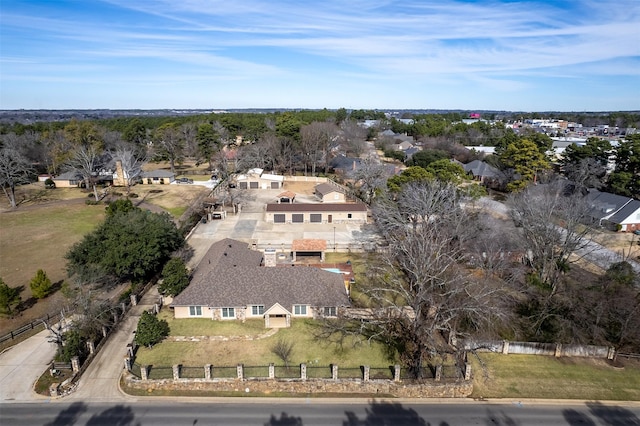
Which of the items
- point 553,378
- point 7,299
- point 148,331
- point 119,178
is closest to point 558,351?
point 553,378

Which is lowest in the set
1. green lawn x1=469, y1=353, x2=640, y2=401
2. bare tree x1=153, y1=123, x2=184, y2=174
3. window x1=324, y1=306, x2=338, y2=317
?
green lawn x1=469, y1=353, x2=640, y2=401

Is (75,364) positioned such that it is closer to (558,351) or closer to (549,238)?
(558,351)

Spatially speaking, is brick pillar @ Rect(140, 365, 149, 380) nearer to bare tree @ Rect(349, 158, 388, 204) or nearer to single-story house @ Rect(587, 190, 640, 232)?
bare tree @ Rect(349, 158, 388, 204)

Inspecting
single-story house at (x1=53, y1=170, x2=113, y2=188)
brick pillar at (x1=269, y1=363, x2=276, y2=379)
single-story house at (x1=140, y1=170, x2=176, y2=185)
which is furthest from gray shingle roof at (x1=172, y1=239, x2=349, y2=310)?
single-story house at (x1=53, y1=170, x2=113, y2=188)

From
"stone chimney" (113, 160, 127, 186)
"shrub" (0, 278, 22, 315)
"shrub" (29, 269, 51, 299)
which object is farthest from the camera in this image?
"stone chimney" (113, 160, 127, 186)

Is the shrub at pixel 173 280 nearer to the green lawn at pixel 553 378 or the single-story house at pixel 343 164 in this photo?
the green lawn at pixel 553 378

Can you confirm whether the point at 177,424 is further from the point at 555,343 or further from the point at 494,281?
the point at 494,281

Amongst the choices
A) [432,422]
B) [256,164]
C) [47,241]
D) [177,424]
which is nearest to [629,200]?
[432,422]
